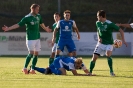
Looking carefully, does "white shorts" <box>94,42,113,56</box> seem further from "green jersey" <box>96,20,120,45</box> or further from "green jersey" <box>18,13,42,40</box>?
"green jersey" <box>18,13,42,40</box>

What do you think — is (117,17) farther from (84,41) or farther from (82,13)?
(84,41)

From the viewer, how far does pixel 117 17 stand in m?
36.8

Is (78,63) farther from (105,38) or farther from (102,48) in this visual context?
(105,38)

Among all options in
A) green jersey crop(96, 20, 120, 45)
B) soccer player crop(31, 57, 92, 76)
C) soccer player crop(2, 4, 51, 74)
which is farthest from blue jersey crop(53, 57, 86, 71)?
soccer player crop(2, 4, 51, 74)

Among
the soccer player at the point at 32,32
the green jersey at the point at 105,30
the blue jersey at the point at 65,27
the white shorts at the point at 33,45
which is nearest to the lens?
the green jersey at the point at 105,30

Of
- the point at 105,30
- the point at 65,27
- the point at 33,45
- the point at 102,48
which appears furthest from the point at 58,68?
the point at 65,27

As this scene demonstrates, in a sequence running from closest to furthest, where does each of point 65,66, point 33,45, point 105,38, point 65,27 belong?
point 65,66 → point 105,38 → point 33,45 → point 65,27

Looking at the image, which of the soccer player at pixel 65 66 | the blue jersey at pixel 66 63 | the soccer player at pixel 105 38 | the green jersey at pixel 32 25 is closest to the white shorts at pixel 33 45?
the green jersey at pixel 32 25

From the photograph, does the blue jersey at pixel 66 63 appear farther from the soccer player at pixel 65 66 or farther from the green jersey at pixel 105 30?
the green jersey at pixel 105 30

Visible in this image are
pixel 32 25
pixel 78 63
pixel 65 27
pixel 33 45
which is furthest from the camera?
pixel 65 27

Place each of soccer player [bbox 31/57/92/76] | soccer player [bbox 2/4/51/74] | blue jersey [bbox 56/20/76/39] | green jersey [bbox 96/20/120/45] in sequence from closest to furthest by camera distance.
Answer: soccer player [bbox 31/57/92/76] < green jersey [bbox 96/20/120/45] < soccer player [bbox 2/4/51/74] < blue jersey [bbox 56/20/76/39]

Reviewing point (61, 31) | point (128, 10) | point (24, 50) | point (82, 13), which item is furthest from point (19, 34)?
point (61, 31)

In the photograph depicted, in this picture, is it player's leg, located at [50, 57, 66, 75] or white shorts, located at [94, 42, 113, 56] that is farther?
white shorts, located at [94, 42, 113, 56]

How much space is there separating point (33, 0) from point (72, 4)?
3.25m
